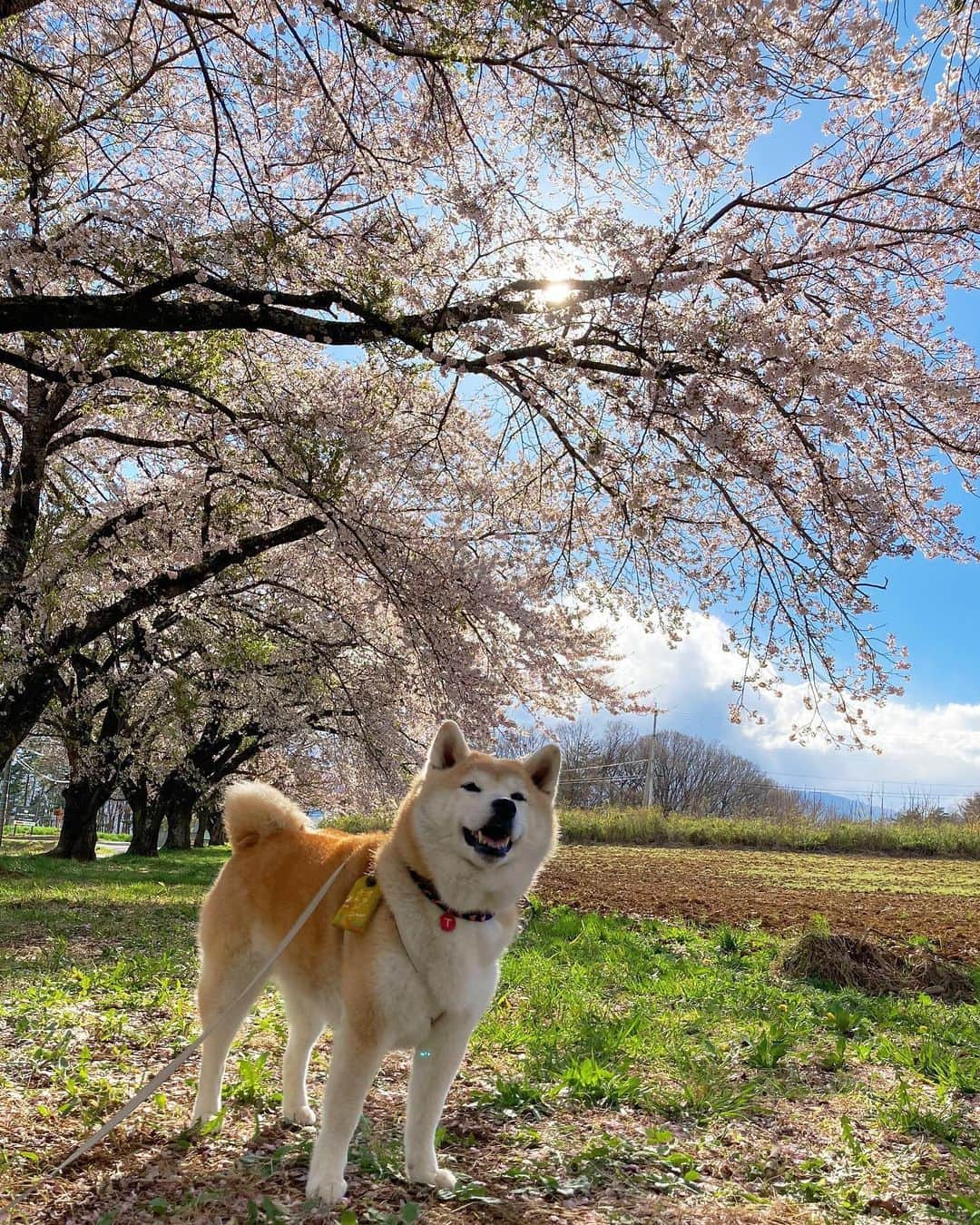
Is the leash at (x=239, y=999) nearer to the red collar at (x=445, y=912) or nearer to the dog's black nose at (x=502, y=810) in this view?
the red collar at (x=445, y=912)

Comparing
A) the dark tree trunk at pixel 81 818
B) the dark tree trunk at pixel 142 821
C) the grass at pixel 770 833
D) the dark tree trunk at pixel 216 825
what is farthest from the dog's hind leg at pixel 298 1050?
the dark tree trunk at pixel 216 825

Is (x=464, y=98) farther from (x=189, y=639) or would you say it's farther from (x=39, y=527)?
(x=189, y=639)

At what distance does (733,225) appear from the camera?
5.98 m

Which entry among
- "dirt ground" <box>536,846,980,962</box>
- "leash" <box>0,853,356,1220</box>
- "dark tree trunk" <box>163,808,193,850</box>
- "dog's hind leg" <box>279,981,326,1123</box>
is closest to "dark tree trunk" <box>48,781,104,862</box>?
"dark tree trunk" <box>163,808,193,850</box>

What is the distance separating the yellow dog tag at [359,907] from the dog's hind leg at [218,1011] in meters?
0.64

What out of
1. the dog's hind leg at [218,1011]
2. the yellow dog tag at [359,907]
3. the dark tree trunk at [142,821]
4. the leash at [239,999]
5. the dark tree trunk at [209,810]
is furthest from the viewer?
the dark tree trunk at [209,810]

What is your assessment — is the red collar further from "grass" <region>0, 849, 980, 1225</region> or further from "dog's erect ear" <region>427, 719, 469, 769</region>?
"grass" <region>0, 849, 980, 1225</region>

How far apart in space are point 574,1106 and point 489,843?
1769 mm

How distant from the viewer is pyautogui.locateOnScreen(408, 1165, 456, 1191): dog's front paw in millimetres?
3098

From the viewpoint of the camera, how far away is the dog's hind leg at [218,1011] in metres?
3.51

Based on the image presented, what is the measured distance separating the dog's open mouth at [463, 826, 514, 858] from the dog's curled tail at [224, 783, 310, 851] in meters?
1.14

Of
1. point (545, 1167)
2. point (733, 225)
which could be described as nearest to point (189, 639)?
point (733, 225)

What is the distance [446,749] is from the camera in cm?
321

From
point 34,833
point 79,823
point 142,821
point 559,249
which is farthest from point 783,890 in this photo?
point 34,833
